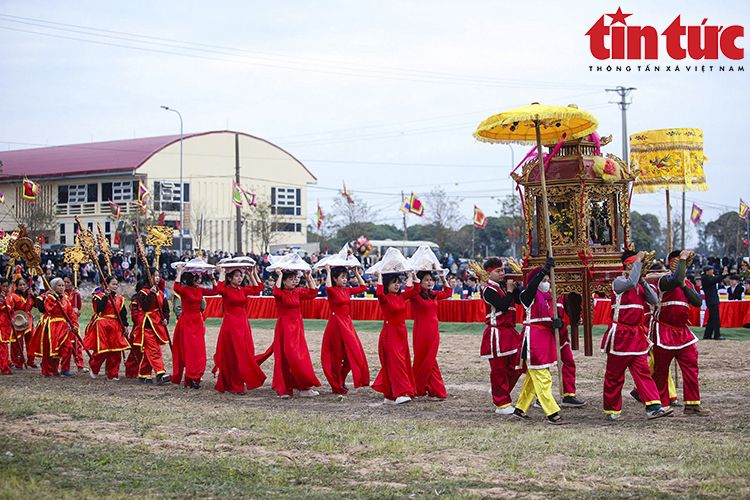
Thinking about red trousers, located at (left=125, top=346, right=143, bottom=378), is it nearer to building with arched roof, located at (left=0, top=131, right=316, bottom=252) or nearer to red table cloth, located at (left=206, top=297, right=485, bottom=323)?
red table cloth, located at (left=206, top=297, right=485, bottom=323)

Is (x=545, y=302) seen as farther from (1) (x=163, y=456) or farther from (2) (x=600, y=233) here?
(1) (x=163, y=456)

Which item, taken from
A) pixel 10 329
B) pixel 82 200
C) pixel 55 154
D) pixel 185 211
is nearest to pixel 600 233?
pixel 10 329

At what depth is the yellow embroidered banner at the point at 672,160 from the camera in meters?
10.2

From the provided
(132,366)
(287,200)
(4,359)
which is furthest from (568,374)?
(287,200)

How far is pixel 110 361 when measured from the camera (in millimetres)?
12773

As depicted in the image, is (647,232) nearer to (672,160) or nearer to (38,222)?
(38,222)

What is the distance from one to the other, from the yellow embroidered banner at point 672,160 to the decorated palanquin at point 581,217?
29 cm

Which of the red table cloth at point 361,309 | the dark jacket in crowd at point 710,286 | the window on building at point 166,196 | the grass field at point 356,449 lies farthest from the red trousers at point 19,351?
the window on building at point 166,196

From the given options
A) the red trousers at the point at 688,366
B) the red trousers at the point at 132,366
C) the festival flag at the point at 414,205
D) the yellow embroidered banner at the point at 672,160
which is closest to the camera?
the red trousers at the point at 688,366

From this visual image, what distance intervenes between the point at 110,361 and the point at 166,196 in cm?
3129

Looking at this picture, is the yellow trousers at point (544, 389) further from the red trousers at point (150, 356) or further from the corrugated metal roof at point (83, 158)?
the corrugated metal roof at point (83, 158)

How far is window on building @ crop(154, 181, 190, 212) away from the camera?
138 ft

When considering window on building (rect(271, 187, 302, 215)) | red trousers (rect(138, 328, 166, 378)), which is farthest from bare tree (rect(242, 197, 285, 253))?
red trousers (rect(138, 328, 166, 378))

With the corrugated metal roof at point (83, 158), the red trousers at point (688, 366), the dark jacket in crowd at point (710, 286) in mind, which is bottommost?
the red trousers at point (688, 366)
